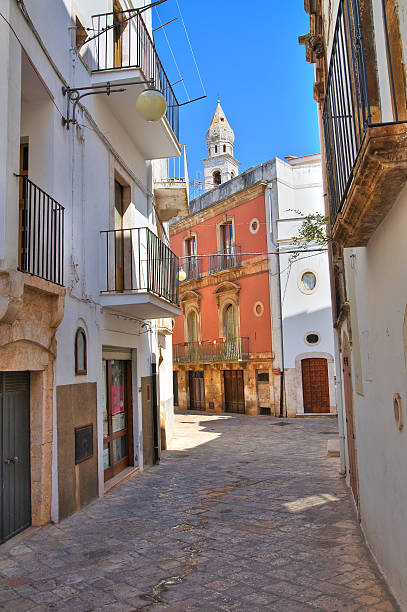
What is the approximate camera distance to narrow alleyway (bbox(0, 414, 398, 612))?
14.9 ft

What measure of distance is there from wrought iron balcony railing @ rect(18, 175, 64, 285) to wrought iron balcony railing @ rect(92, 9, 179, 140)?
340cm

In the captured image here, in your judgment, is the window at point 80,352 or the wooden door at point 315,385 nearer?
the window at point 80,352

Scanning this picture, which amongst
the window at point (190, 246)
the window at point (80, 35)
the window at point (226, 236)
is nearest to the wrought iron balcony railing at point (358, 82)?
the window at point (80, 35)

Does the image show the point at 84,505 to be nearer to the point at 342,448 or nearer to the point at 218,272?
the point at 342,448

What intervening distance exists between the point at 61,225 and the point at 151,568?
174 inches

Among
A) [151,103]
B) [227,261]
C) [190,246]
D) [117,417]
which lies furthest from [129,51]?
[190,246]

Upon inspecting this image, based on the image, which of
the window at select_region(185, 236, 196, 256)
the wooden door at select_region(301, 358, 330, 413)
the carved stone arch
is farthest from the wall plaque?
the window at select_region(185, 236, 196, 256)

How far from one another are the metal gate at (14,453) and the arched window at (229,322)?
62.5ft

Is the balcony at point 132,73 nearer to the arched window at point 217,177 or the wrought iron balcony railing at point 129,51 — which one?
the wrought iron balcony railing at point 129,51

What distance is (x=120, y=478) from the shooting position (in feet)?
31.0

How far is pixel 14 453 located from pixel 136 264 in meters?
5.24

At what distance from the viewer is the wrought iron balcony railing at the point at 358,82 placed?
3229mm

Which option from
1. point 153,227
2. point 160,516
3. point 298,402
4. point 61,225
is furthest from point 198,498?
point 298,402

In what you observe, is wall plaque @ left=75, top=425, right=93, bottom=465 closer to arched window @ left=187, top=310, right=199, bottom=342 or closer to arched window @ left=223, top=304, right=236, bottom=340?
arched window @ left=223, top=304, right=236, bottom=340
